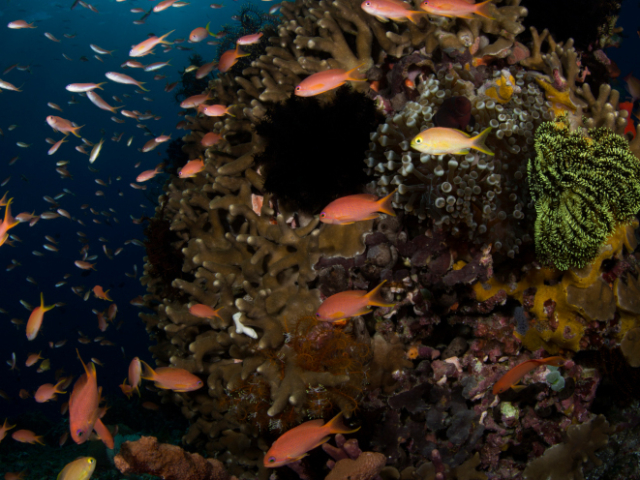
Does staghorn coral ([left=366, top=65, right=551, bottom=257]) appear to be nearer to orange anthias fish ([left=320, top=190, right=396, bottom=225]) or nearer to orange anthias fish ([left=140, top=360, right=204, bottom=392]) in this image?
orange anthias fish ([left=320, top=190, right=396, bottom=225])

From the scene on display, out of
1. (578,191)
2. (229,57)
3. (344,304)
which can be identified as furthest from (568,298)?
(229,57)

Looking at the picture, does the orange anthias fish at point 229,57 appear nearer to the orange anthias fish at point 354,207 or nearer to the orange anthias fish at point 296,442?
the orange anthias fish at point 354,207

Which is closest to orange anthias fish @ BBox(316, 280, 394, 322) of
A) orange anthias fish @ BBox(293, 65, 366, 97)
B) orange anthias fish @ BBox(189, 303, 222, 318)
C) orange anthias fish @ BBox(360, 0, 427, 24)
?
orange anthias fish @ BBox(189, 303, 222, 318)

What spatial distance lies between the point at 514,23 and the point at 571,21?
2343mm

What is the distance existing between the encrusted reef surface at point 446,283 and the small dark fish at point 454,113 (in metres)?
0.01

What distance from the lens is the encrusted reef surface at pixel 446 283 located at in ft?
10.1

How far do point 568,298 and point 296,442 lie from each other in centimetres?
305

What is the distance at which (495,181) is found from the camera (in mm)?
2912

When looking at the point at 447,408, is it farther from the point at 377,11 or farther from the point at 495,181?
the point at 377,11

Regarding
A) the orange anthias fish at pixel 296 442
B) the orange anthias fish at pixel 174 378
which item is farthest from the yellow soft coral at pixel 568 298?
the orange anthias fish at pixel 174 378

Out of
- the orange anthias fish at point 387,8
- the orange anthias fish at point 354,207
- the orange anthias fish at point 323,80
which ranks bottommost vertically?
the orange anthias fish at point 354,207

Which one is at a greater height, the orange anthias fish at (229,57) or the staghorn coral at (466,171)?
the orange anthias fish at (229,57)

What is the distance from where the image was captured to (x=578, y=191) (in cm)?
297

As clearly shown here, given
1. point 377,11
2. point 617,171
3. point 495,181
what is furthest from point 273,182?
point 617,171
